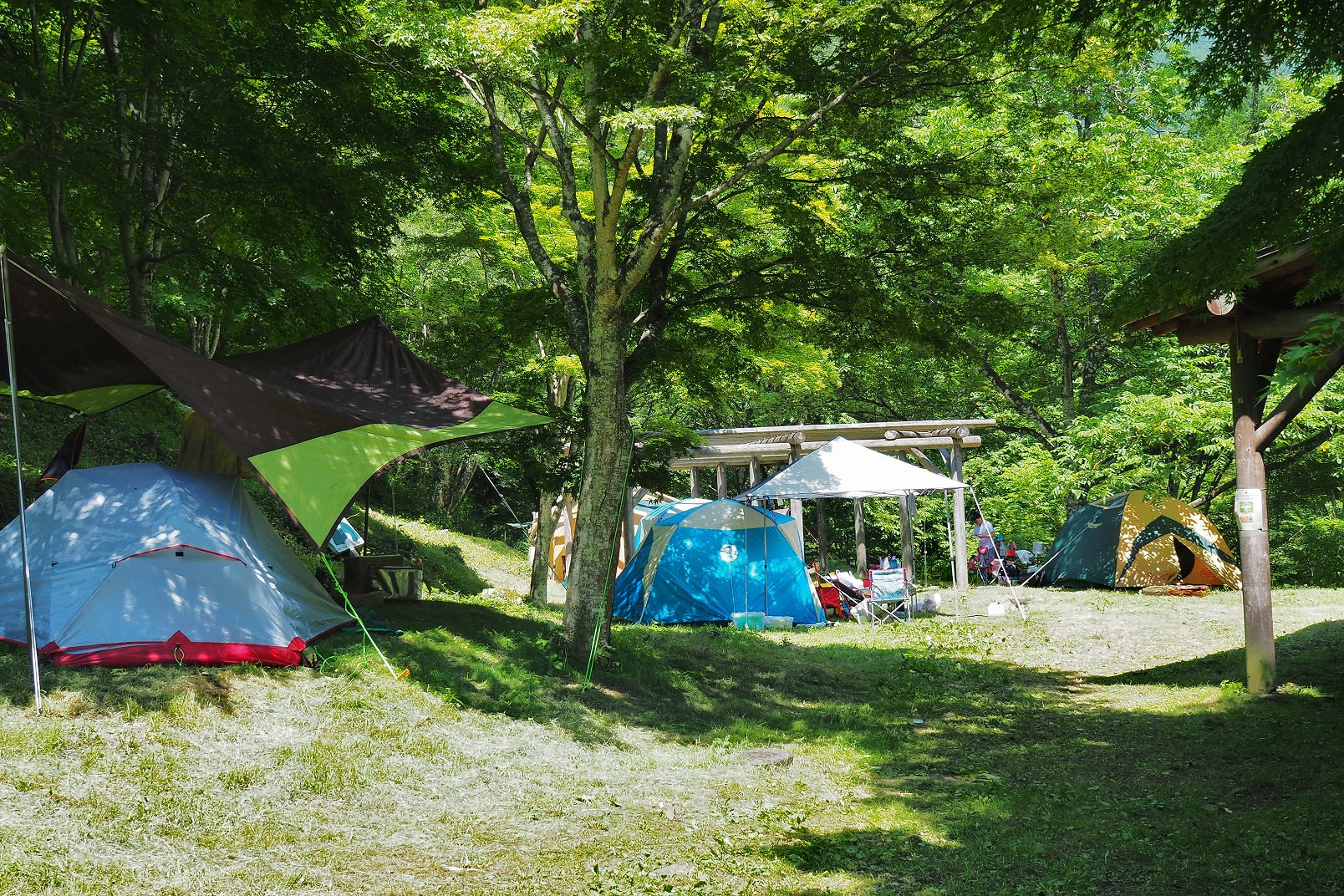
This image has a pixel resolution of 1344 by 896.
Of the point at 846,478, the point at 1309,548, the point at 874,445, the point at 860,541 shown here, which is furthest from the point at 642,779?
the point at 1309,548

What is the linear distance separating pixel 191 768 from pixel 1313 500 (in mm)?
21156

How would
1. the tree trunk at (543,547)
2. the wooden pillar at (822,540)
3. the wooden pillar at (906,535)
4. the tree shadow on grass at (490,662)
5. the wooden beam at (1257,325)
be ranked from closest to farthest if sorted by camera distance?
the tree shadow on grass at (490,662) < the wooden beam at (1257,325) < the tree trunk at (543,547) < the wooden pillar at (906,535) < the wooden pillar at (822,540)

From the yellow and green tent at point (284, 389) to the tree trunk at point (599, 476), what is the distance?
0.51 metres

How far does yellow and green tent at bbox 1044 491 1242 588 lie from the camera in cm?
1459

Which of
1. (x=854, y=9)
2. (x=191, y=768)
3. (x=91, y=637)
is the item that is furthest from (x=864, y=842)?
(x=854, y=9)

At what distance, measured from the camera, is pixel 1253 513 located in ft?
23.1

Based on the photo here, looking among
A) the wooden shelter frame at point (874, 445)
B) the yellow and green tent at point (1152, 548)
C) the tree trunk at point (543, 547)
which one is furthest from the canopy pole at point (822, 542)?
the tree trunk at point (543, 547)

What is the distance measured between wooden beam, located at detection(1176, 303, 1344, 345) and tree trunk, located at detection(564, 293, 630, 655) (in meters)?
4.22

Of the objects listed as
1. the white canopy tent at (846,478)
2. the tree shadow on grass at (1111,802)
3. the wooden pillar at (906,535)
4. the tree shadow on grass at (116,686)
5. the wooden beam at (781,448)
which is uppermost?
the wooden beam at (781,448)

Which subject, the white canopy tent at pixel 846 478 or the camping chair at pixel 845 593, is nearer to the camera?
the white canopy tent at pixel 846 478

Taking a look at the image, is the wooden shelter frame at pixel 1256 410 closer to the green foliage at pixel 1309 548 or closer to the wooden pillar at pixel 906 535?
the wooden pillar at pixel 906 535

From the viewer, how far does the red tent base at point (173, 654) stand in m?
5.91

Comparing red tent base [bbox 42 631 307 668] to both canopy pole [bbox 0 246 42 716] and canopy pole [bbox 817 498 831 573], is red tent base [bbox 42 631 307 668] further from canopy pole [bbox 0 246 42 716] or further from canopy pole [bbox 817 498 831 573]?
canopy pole [bbox 817 498 831 573]

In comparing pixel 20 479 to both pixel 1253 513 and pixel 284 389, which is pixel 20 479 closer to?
pixel 284 389
